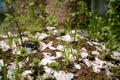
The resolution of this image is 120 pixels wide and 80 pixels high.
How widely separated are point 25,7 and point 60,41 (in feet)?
4.43

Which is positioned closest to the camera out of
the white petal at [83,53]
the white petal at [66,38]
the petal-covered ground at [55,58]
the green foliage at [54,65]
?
the green foliage at [54,65]

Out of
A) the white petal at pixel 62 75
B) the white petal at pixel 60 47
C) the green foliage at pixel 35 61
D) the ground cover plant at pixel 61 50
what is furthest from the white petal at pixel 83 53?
the green foliage at pixel 35 61

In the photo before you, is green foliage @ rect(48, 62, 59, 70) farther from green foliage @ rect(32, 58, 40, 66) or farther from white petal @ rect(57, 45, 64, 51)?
white petal @ rect(57, 45, 64, 51)

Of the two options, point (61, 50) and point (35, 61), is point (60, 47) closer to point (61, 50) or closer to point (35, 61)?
point (61, 50)

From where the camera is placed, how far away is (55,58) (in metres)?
3.20

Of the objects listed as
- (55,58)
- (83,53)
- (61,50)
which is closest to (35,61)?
(55,58)

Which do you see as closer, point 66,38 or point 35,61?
point 35,61

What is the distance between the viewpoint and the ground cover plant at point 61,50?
304 centimetres

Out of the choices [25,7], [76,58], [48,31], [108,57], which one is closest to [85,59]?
[76,58]

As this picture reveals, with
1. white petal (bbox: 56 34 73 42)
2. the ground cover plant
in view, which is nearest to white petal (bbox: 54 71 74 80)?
the ground cover plant

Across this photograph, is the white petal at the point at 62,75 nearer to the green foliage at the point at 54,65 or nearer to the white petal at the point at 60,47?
the green foliage at the point at 54,65

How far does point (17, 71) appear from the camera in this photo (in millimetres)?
3018

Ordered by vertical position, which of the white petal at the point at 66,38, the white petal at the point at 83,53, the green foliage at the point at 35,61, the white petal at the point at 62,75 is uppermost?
the white petal at the point at 66,38

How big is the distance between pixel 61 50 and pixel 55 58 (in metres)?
0.17
